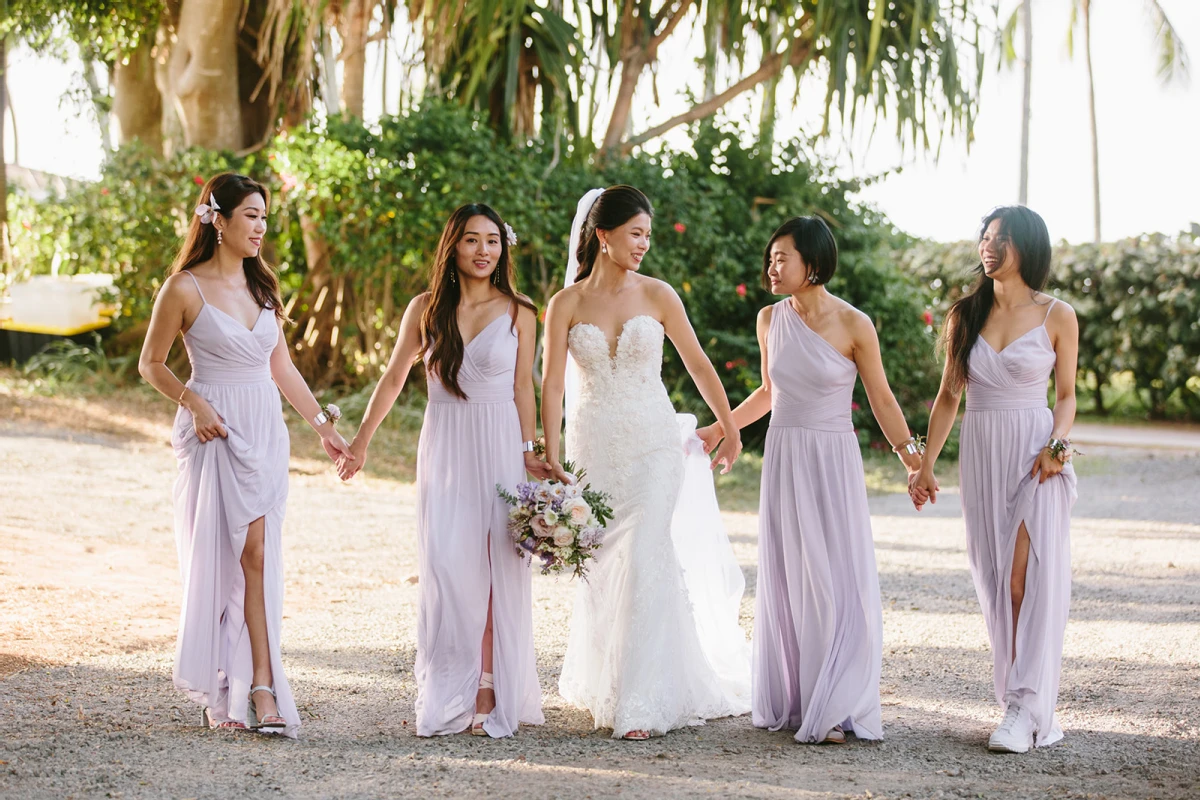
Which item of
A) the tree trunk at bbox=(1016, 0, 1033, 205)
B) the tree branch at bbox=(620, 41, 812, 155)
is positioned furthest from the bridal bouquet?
the tree trunk at bbox=(1016, 0, 1033, 205)

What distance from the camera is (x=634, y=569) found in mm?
4617

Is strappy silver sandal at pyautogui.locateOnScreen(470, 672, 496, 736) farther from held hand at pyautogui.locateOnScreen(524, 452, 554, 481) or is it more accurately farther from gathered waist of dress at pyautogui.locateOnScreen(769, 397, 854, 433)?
gathered waist of dress at pyautogui.locateOnScreen(769, 397, 854, 433)

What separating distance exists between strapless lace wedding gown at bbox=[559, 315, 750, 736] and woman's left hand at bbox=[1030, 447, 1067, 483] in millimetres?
1309

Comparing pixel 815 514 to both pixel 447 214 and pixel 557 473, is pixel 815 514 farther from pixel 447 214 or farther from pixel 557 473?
pixel 447 214

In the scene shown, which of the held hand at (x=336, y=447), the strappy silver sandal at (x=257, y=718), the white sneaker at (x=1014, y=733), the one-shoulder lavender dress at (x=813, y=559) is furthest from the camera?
the held hand at (x=336, y=447)

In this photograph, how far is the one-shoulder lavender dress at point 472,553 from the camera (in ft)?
14.8

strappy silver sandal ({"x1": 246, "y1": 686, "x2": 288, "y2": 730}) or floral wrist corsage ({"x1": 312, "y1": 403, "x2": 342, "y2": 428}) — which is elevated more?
floral wrist corsage ({"x1": 312, "y1": 403, "x2": 342, "y2": 428})

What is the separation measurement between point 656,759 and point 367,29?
32.4 feet

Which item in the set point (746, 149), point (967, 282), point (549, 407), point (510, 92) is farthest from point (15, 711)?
point (967, 282)

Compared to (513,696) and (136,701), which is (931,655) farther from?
(136,701)

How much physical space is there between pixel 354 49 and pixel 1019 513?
388 inches

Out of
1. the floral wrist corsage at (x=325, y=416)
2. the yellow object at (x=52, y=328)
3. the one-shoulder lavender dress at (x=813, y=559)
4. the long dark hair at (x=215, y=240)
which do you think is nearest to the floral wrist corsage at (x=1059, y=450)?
the one-shoulder lavender dress at (x=813, y=559)

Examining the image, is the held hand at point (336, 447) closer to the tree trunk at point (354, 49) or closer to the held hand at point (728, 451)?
the held hand at point (728, 451)

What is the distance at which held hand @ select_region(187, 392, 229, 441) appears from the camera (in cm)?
432
